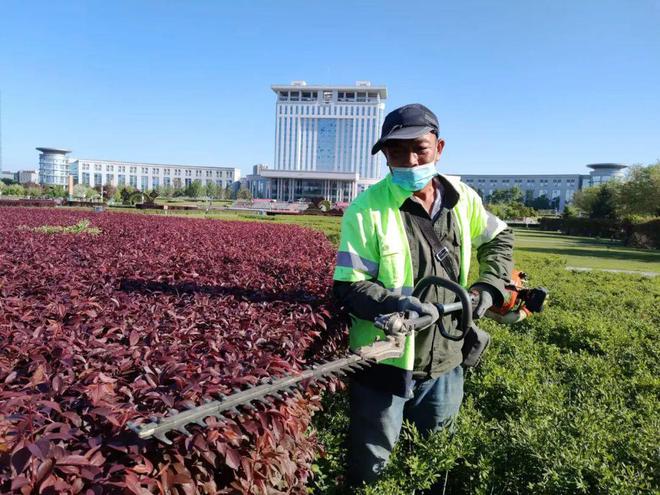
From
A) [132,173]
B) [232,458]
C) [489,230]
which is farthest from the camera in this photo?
[132,173]

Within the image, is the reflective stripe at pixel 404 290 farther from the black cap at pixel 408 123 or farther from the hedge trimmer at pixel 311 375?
the black cap at pixel 408 123

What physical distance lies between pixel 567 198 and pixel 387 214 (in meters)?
121

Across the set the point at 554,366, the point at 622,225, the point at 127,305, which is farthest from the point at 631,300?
the point at 622,225

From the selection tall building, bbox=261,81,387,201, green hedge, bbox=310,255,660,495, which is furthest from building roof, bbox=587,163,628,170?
green hedge, bbox=310,255,660,495

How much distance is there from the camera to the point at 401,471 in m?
1.98

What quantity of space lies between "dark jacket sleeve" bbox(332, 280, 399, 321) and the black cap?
601 mm

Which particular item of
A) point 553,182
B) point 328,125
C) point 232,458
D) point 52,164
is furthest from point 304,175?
point 232,458

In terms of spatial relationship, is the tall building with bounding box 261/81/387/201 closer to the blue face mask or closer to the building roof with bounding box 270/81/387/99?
the building roof with bounding box 270/81/387/99

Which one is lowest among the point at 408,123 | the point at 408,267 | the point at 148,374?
the point at 148,374

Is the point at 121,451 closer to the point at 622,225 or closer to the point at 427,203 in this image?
A: the point at 427,203

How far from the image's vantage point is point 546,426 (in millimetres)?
2188

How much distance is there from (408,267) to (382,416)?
0.63m

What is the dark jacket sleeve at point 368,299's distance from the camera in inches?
65.8

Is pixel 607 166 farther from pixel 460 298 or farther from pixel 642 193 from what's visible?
pixel 460 298
